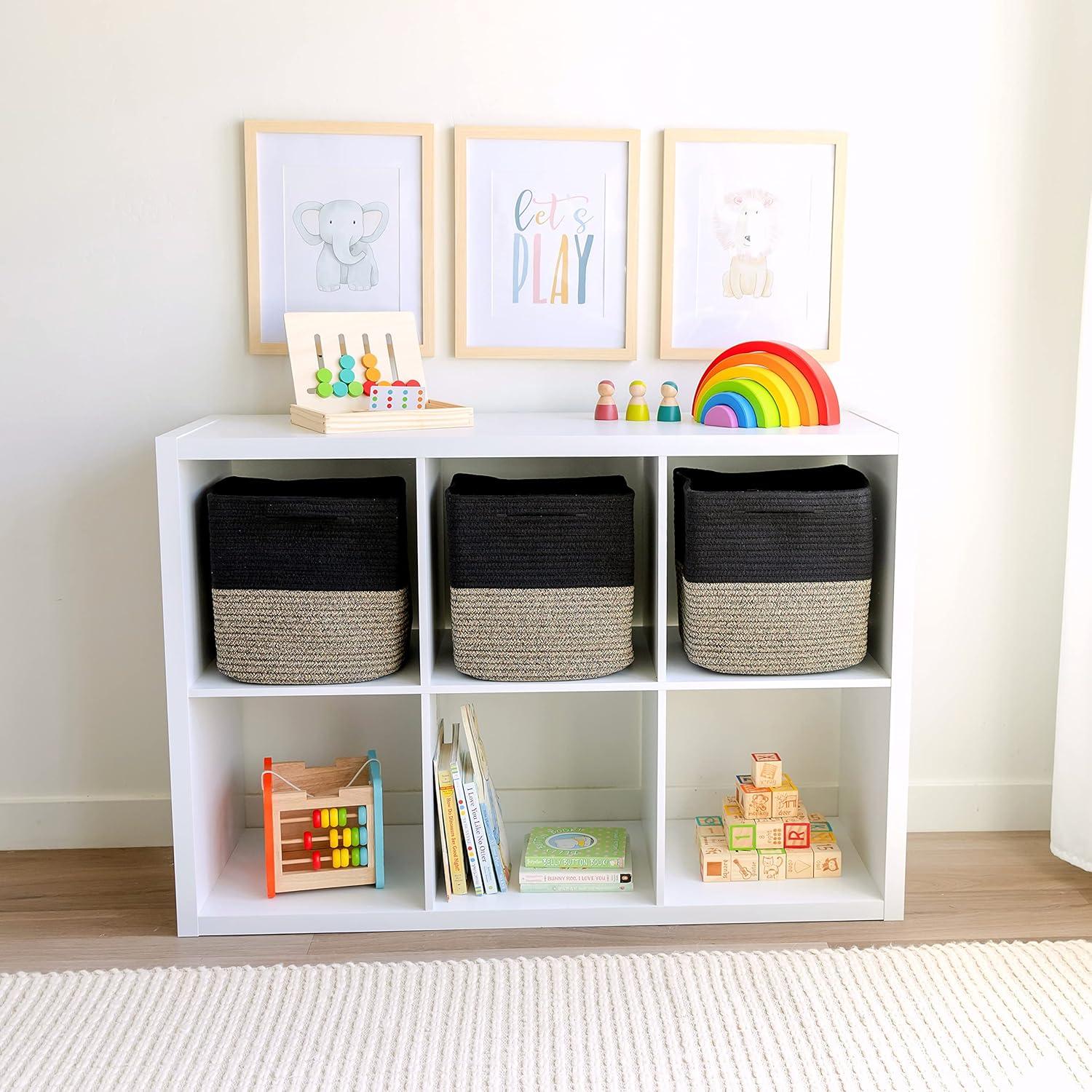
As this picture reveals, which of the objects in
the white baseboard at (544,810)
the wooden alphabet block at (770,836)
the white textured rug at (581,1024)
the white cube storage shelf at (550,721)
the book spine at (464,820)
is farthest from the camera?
the white baseboard at (544,810)

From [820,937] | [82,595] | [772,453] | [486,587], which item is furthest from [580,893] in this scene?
[82,595]

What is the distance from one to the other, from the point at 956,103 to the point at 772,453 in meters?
0.83

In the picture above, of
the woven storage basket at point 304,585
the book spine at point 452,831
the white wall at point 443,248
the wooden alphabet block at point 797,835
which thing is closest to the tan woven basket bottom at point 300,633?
the woven storage basket at point 304,585

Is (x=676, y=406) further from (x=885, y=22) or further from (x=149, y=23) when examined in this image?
(x=149, y=23)

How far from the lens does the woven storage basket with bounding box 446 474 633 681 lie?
1.84 metres

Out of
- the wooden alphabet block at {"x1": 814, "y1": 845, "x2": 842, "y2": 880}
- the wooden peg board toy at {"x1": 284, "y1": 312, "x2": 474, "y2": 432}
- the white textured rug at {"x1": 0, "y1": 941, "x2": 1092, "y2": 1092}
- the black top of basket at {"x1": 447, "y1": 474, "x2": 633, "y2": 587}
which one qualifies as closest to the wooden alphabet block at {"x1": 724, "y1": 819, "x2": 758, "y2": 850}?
the wooden alphabet block at {"x1": 814, "y1": 845, "x2": 842, "y2": 880}

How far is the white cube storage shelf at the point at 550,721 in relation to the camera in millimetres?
1820

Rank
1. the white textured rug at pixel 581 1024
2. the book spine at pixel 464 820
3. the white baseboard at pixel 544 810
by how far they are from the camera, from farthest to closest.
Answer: the white baseboard at pixel 544 810 → the book spine at pixel 464 820 → the white textured rug at pixel 581 1024

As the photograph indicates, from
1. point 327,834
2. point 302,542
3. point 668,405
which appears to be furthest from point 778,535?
point 327,834

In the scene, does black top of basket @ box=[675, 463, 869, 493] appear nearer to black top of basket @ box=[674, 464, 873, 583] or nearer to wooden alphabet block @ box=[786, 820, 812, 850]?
black top of basket @ box=[674, 464, 873, 583]

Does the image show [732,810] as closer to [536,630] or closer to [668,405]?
[536,630]

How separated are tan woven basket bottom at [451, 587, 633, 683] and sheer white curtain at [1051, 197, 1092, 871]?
Answer: 0.84m

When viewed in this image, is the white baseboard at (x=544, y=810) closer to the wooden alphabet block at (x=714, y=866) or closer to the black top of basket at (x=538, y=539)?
the wooden alphabet block at (x=714, y=866)

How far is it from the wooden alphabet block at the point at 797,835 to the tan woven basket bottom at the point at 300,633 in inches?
30.7
